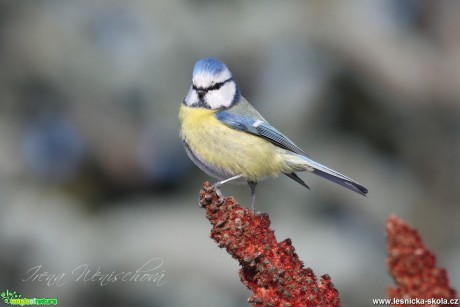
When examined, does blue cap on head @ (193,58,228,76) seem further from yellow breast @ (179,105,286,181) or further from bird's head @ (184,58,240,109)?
yellow breast @ (179,105,286,181)

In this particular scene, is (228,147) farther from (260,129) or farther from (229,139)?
(260,129)

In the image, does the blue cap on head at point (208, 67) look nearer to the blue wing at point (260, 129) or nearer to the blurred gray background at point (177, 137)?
the blue wing at point (260, 129)

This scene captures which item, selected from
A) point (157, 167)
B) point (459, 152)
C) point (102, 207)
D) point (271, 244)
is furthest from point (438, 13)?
point (271, 244)

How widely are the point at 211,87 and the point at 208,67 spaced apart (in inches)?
3.6

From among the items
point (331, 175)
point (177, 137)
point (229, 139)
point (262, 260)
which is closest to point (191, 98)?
point (229, 139)

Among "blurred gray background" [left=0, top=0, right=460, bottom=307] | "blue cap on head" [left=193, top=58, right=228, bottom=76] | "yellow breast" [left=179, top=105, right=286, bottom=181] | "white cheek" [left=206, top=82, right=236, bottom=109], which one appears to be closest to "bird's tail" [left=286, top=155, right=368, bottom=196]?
"yellow breast" [left=179, top=105, right=286, bottom=181]

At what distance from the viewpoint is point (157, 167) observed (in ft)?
32.1

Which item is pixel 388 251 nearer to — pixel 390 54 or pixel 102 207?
pixel 102 207

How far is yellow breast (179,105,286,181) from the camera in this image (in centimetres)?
330

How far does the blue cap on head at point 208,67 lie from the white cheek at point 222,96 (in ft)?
0.31

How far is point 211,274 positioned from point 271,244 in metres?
6.81

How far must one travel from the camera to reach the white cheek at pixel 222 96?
3.46 metres

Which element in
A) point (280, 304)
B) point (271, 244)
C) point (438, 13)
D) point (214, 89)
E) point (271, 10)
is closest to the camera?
point (280, 304)

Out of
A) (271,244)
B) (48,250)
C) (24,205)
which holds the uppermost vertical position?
(24,205)
